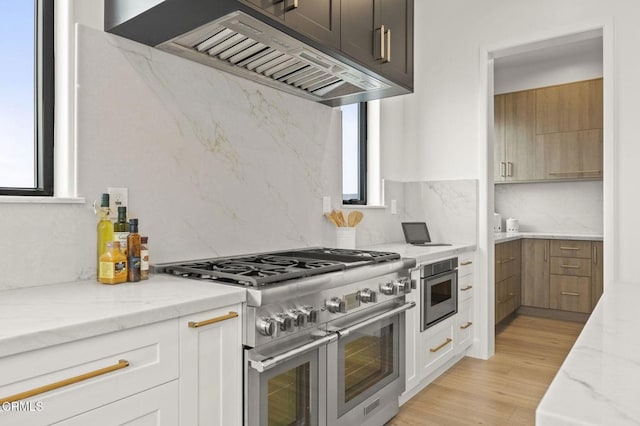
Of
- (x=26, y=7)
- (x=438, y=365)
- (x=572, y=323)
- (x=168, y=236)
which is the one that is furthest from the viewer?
(x=572, y=323)

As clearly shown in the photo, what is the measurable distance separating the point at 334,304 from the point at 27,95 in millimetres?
1436

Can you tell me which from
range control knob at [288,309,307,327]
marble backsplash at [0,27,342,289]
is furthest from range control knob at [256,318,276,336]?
marble backsplash at [0,27,342,289]

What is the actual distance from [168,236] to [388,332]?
1206 mm

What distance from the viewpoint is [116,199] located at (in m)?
1.73

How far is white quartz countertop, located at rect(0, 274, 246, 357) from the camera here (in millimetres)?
972

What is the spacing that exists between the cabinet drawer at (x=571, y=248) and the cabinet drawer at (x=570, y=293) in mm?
236

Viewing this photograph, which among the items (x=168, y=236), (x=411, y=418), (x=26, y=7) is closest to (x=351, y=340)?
(x=411, y=418)

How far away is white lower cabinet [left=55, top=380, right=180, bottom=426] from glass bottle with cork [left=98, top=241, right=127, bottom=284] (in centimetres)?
49

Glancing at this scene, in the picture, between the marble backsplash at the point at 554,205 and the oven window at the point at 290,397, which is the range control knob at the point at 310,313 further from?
the marble backsplash at the point at 554,205

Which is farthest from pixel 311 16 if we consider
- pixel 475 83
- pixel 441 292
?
pixel 475 83

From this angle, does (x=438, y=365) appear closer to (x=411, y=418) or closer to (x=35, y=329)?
(x=411, y=418)

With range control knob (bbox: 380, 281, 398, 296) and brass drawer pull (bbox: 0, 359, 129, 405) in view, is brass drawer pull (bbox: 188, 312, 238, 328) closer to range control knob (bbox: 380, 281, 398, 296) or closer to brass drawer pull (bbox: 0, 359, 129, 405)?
brass drawer pull (bbox: 0, 359, 129, 405)

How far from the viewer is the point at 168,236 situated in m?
1.92

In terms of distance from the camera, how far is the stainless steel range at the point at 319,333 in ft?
4.91
